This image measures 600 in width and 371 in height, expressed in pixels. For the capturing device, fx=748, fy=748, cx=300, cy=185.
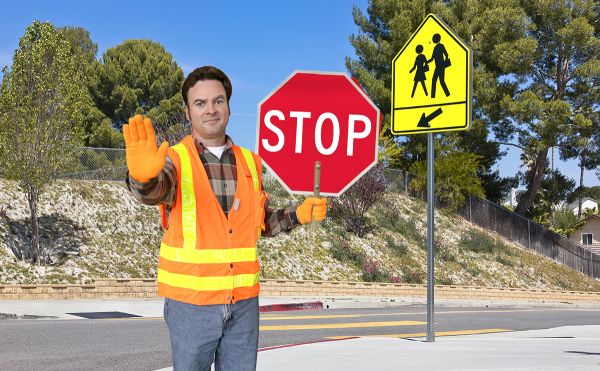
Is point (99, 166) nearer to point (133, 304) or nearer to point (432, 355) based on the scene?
point (133, 304)

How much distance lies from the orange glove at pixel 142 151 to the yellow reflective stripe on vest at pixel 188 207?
296 millimetres

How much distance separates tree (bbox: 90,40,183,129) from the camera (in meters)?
49.9

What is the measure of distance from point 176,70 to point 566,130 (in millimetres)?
26392

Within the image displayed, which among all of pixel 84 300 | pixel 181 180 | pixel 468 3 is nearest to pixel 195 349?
pixel 181 180

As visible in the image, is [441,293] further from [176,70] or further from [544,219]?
[176,70]

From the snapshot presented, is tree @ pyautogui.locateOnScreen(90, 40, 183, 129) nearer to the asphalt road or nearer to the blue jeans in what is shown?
the asphalt road

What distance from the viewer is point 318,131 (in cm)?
464

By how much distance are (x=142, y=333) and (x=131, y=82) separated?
40.7m

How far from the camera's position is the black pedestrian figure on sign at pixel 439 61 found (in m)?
8.85

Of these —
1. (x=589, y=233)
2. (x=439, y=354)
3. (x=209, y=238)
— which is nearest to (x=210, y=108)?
(x=209, y=238)

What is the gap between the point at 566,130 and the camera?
3931cm

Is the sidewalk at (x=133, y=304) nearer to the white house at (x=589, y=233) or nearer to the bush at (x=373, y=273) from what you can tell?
the bush at (x=373, y=273)

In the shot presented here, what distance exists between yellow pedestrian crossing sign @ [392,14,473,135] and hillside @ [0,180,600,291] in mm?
7652

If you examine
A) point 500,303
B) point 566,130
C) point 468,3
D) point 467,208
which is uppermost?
point 468,3
